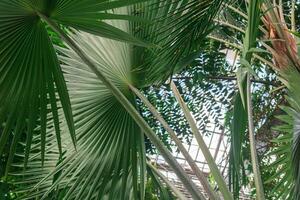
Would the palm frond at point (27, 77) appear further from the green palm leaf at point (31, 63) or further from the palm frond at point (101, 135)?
Result: the palm frond at point (101, 135)

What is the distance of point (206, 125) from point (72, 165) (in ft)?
6.33

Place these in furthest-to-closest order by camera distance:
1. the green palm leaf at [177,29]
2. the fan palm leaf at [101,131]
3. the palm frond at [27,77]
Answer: the fan palm leaf at [101,131]
the palm frond at [27,77]
the green palm leaf at [177,29]

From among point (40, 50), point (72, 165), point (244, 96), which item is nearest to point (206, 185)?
point (244, 96)

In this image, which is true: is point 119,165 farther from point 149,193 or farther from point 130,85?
point 149,193

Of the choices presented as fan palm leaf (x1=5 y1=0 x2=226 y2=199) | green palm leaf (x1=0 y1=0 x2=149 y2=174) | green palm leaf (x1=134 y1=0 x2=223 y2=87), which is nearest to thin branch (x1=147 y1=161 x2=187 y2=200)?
fan palm leaf (x1=5 y1=0 x2=226 y2=199)

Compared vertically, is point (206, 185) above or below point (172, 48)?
below

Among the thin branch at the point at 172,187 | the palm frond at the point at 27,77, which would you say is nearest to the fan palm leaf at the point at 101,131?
the thin branch at the point at 172,187

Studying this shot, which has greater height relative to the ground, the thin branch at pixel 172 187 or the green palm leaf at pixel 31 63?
the green palm leaf at pixel 31 63

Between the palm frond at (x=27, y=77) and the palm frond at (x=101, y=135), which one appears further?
the palm frond at (x=101, y=135)

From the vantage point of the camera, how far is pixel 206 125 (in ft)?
11.6

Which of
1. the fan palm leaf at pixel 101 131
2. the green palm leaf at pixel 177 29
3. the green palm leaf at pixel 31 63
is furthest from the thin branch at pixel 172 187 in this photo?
the green palm leaf at pixel 31 63

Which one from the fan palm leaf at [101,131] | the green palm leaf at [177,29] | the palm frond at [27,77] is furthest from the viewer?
the fan palm leaf at [101,131]

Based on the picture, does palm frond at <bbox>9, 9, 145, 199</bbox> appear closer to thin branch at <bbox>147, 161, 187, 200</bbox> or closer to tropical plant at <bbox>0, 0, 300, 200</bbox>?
tropical plant at <bbox>0, 0, 300, 200</bbox>

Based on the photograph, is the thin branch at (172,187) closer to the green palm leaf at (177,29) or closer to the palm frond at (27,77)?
the green palm leaf at (177,29)
